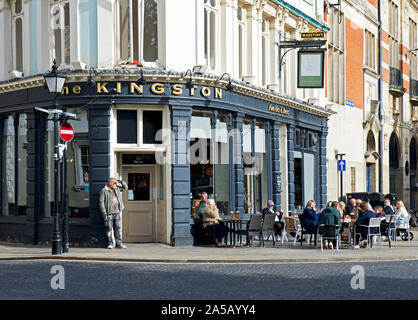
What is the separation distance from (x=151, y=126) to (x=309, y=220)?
18.0ft

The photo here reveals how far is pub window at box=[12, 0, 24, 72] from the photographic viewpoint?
24812 mm

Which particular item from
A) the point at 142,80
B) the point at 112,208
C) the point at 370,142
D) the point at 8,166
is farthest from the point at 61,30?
the point at 370,142

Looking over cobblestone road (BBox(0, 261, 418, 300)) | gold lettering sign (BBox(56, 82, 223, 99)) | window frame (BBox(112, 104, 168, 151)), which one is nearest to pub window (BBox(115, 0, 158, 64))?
gold lettering sign (BBox(56, 82, 223, 99))

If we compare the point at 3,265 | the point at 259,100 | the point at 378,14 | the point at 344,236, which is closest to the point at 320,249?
the point at 344,236

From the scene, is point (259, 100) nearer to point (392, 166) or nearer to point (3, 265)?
point (3, 265)

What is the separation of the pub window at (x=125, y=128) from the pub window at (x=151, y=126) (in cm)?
29

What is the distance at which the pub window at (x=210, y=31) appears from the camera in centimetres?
2372

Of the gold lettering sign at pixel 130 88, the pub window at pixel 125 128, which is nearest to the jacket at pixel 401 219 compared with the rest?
the gold lettering sign at pixel 130 88

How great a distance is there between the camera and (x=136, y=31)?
2236 centimetres

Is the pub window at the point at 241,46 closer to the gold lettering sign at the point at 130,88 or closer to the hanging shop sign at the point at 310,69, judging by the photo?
the hanging shop sign at the point at 310,69

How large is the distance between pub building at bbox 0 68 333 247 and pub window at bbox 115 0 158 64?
0.73 m

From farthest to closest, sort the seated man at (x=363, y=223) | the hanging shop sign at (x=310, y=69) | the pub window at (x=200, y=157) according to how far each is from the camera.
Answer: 1. the hanging shop sign at (x=310, y=69)
2. the pub window at (x=200, y=157)
3. the seated man at (x=363, y=223)

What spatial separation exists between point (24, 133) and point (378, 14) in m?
25.1

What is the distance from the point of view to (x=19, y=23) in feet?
81.8
